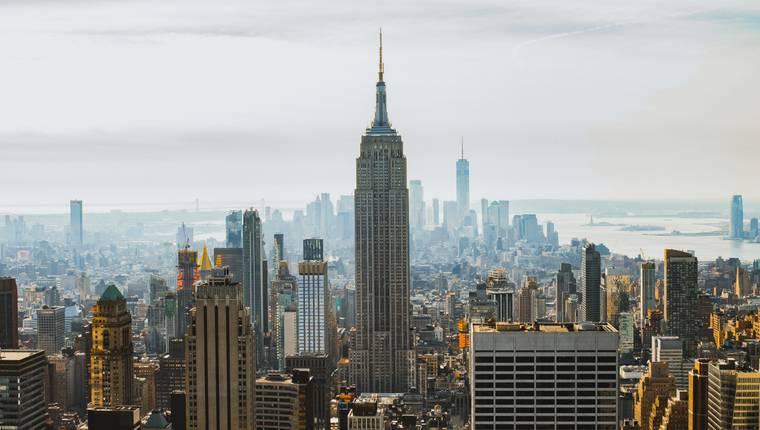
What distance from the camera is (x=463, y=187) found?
598 inches

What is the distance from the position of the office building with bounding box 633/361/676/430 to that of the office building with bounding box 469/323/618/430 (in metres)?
3.99

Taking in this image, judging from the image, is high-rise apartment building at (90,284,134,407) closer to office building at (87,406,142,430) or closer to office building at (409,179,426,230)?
office building at (87,406,142,430)

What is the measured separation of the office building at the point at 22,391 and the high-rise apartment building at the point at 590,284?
8.15 meters

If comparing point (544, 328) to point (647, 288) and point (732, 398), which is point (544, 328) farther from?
point (647, 288)

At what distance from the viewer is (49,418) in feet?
42.8

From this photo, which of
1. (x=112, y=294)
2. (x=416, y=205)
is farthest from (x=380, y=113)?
(x=112, y=294)

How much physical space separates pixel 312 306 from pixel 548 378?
14.9 metres

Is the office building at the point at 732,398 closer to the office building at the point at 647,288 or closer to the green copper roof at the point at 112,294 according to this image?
the office building at the point at 647,288

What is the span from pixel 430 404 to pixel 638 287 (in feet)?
15.9

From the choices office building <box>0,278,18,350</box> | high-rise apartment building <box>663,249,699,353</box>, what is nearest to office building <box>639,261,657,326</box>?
high-rise apartment building <box>663,249,699,353</box>

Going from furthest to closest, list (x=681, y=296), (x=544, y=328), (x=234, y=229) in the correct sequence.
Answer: (x=681, y=296), (x=234, y=229), (x=544, y=328)

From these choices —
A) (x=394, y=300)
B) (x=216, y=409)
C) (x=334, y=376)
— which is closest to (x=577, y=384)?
(x=216, y=409)

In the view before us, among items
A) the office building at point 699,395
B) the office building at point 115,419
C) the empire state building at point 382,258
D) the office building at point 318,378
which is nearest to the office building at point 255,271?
the office building at point 318,378

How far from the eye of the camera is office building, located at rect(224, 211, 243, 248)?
14578 mm
